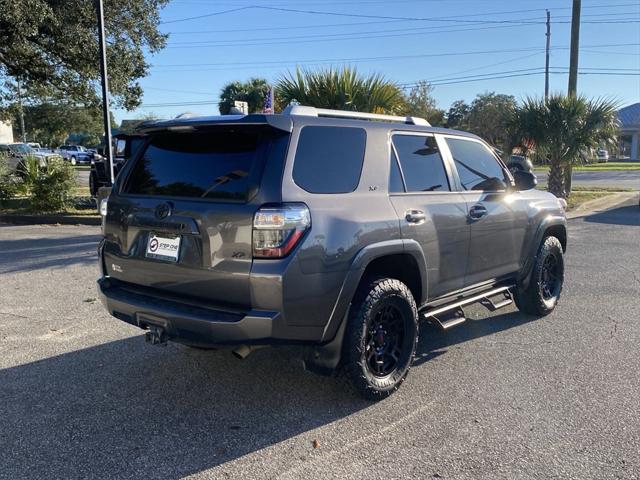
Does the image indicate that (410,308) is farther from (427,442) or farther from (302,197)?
(302,197)

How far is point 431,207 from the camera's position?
4215mm

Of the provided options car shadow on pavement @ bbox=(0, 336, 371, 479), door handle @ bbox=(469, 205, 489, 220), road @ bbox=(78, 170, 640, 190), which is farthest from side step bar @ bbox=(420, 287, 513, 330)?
road @ bbox=(78, 170, 640, 190)

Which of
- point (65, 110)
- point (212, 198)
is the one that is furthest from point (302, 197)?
point (65, 110)

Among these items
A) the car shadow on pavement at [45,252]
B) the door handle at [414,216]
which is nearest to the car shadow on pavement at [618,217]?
the door handle at [414,216]

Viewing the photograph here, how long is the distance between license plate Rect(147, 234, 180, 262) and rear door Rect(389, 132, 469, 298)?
4.89 feet

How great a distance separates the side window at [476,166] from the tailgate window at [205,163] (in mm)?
2038

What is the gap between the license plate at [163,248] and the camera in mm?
3488

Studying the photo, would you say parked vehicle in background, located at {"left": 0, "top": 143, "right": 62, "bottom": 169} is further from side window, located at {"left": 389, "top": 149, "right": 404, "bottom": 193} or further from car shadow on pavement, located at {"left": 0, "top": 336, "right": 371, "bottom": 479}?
side window, located at {"left": 389, "top": 149, "right": 404, "bottom": 193}

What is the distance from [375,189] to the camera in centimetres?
381

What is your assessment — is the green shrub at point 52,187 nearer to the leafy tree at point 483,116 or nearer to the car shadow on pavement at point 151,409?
the car shadow on pavement at point 151,409

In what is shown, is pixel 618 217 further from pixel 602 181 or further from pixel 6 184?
pixel 602 181

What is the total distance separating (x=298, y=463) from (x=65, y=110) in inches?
Result: 2532

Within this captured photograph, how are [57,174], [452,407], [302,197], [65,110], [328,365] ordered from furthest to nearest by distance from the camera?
[65,110], [57,174], [452,407], [328,365], [302,197]

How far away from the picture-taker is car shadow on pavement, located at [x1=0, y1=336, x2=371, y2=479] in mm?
3100
